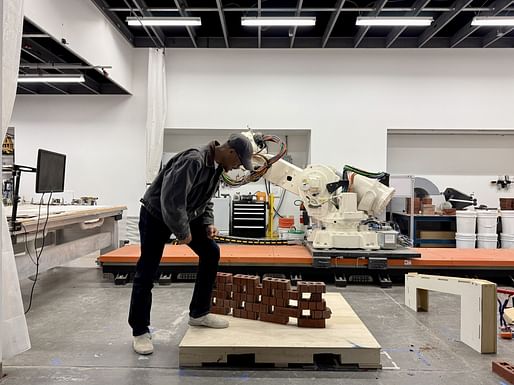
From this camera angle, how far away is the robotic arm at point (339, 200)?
13.9 feet

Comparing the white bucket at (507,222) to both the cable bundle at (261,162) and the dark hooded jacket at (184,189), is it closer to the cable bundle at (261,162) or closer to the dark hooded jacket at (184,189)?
the cable bundle at (261,162)

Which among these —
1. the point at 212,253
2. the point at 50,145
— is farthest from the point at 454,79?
the point at 50,145

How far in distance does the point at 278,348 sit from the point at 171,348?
74cm

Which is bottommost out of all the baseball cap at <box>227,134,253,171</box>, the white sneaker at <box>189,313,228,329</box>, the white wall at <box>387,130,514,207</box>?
the white sneaker at <box>189,313,228,329</box>

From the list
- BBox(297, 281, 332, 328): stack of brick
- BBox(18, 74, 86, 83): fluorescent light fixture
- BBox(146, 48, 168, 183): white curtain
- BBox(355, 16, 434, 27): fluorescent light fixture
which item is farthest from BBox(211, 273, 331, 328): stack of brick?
BBox(18, 74, 86, 83): fluorescent light fixture

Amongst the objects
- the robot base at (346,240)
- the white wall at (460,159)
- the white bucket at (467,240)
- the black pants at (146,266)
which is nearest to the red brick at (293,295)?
the black pants at (146,266)

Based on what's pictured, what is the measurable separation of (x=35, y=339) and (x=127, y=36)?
585 cm

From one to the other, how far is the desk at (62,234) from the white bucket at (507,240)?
5.94m

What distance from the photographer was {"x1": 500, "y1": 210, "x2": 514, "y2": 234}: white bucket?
6.14 metres

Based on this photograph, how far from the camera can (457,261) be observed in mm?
4137

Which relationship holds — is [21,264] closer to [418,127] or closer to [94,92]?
[94,92]

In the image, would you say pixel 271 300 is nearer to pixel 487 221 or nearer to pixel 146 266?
pixel 146 266

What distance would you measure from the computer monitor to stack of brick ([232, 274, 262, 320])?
5.48ft

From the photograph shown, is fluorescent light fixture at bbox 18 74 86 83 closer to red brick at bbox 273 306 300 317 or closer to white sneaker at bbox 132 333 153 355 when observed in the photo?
white sneaker at bbox 132 333 153 355
